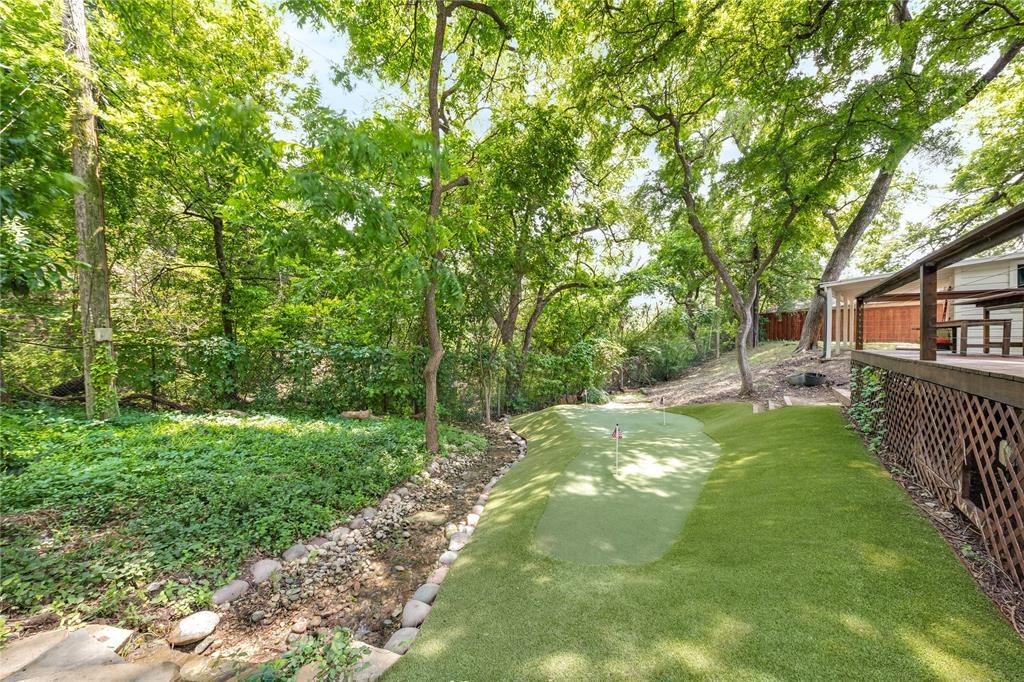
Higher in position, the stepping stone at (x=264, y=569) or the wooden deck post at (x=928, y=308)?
the wooden deck post at (x=928, y=308)

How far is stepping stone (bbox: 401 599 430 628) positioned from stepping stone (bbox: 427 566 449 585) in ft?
0.74

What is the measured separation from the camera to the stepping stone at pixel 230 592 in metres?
2.49

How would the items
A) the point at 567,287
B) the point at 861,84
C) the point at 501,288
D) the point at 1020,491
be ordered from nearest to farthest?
the point at 1020,491, the point at 861,84, the point at 501,288, the point at 567,287

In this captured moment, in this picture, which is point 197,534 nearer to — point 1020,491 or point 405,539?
point 405,539

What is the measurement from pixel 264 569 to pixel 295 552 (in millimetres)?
264

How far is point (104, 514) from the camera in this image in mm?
2809

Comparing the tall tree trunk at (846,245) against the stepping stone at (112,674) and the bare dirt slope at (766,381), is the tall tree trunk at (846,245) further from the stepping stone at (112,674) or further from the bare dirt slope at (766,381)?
the stepping stone at (112,674)

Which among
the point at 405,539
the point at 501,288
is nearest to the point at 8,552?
the point at 405,539

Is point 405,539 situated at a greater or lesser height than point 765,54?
lesser

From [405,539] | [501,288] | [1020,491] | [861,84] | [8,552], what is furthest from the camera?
[501,288]

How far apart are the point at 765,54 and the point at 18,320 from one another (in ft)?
43.4

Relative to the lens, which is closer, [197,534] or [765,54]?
[197,534]

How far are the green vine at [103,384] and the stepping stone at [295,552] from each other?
4.92 m

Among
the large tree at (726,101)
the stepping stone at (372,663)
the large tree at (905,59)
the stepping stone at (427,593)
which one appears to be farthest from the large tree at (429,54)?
the large tree at (905,59)
